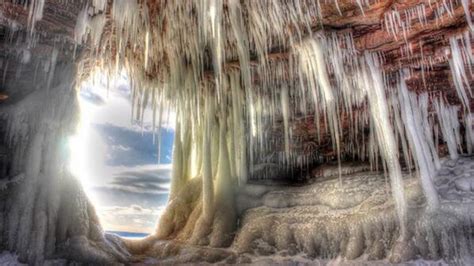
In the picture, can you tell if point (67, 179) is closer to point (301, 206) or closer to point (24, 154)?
point (24, 154)

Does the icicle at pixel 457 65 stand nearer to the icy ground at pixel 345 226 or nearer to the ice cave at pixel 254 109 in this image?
the ice cave at pixel 254 109

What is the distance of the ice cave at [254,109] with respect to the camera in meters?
5.05

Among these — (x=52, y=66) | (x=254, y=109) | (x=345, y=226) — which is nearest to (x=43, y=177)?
(x=52, y=66)

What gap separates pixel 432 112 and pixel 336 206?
2981 millimetres

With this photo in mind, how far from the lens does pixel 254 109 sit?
27.7ft

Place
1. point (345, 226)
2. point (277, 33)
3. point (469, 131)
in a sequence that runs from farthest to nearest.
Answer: point (469, 131) → point (345, 226) → point (277, 33)

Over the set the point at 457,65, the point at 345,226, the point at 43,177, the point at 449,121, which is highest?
the point at 457,65

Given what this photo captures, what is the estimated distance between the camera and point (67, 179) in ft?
22.0

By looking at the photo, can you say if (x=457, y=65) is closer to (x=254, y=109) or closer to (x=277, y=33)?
(x=277, y=33)

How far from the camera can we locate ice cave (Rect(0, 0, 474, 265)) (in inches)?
199

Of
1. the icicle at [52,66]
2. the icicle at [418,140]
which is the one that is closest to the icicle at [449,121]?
the icicle at [418,140]

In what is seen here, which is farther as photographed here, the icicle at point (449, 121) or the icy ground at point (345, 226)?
the icicle at point (449, 121)

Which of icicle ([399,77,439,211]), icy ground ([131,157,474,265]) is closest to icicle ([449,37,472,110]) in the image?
icicle ([399,77,439,211])

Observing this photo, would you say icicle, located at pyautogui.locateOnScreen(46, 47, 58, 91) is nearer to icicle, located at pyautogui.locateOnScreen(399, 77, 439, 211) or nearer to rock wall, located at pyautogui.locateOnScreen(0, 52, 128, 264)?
rock wall, located at pyautogui.locateOnScreen(0, 52, 128, 264)
